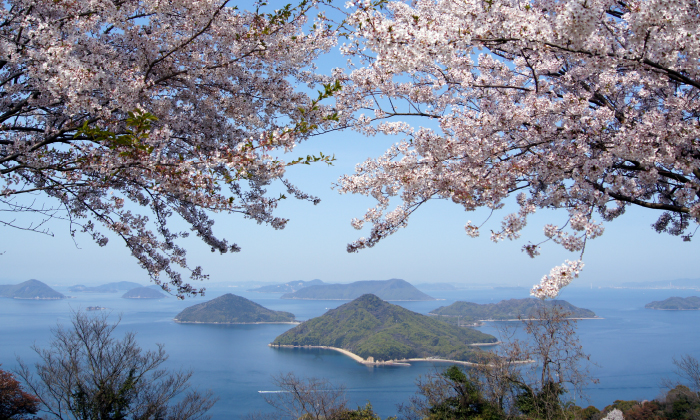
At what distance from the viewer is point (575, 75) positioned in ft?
8.96

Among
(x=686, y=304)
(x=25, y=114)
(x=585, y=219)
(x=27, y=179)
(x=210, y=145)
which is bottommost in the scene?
(x=686, y=304)

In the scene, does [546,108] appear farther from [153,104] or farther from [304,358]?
[304,358]

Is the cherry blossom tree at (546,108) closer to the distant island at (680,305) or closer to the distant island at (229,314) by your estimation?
the distant island at (229,314)

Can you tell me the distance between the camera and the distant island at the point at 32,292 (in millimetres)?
123000

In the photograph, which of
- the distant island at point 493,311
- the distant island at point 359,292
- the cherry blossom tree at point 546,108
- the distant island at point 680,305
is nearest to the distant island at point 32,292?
the distant island at point 359,292

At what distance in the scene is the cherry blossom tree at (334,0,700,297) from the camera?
196cm

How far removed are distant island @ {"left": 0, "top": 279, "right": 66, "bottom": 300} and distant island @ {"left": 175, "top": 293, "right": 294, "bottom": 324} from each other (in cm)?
6507

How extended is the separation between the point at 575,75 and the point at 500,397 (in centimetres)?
1529

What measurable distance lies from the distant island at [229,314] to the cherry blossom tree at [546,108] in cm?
9322

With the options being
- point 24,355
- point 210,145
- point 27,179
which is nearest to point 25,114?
point 27,179

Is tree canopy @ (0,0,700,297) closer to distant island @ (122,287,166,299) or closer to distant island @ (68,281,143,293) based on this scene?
distant island @ (122,287,166,299)

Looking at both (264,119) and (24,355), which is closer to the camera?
(264,119)

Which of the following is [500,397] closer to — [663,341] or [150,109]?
[150,109]

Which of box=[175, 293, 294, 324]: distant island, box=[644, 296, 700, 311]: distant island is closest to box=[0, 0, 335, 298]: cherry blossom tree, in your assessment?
box=[175, 293, 294, 324]: distant island
